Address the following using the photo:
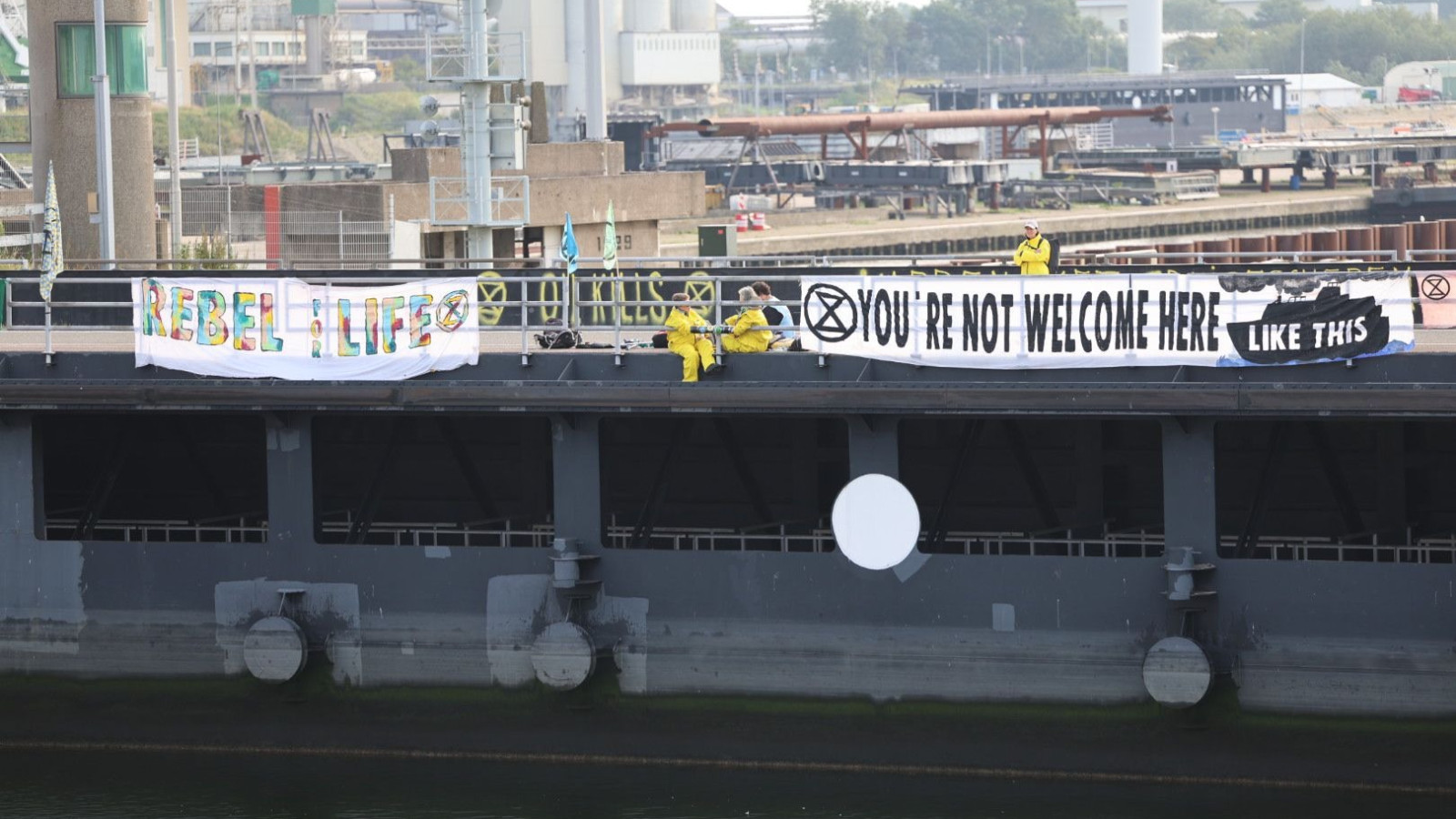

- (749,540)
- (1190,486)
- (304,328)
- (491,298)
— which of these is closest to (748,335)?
(749,540)

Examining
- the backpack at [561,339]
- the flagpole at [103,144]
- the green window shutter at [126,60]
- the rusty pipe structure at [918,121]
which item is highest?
the rusty pipe structure at [918,121]

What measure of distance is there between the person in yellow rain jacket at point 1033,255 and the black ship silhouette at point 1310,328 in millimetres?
3265

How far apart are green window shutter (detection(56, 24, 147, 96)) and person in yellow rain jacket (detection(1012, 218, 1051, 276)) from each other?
20.9m

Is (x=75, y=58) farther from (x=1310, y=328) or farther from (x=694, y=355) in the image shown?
(x=1310, y=328)

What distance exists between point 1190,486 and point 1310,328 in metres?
1.98

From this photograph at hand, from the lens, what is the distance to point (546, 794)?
23031mm

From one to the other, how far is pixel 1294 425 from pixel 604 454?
Result: 8.09 metres

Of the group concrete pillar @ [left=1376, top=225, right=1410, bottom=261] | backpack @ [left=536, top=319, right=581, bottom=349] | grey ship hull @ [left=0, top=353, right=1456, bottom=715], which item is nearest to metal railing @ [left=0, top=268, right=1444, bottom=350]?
backpack @ [left=536, top=319, right=581, bottom=349]

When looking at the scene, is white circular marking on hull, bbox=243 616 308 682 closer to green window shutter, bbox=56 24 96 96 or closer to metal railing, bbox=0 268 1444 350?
metal railing, bbox=0 268 1444 350

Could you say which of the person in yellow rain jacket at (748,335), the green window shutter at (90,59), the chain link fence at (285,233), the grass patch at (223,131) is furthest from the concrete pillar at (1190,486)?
the grass patch at (223,131)

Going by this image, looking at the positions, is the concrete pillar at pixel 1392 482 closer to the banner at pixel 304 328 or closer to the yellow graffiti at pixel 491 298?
the banner at pixel 304 328

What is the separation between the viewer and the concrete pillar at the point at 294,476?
2350cm

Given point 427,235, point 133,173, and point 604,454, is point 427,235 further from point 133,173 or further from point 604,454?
point 604,454

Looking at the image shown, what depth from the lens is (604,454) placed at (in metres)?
25.5
